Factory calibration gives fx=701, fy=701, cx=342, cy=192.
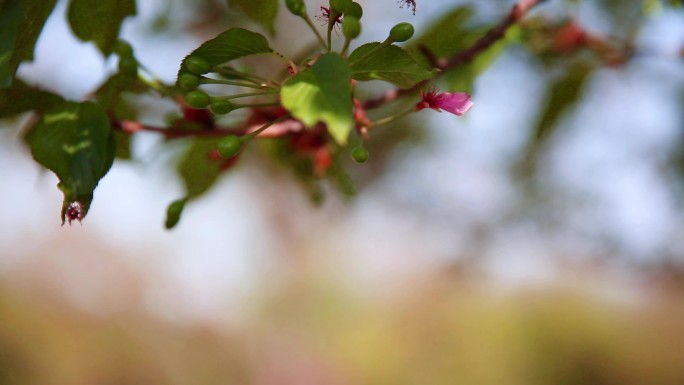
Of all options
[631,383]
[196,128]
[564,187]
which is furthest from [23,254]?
[196,128]

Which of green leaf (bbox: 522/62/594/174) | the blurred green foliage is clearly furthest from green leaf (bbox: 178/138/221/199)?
the blurred green foliage

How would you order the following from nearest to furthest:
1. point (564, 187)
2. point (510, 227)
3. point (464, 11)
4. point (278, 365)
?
point (464, 11), point (564, 187), point (510, 227), point (278, 365)

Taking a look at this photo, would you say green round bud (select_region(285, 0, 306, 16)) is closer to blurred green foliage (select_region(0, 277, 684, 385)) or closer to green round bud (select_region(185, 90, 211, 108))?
green round bud (select_region(185, 90, 211, 108))

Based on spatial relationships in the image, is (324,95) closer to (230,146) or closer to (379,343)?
(230,146)

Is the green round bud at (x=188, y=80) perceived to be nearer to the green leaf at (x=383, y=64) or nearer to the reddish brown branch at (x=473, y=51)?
the green leaf at (x=383, y=64)

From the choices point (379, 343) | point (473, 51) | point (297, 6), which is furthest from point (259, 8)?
point (379, 343)

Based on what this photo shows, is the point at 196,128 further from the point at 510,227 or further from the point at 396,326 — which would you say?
the point at 396,326
